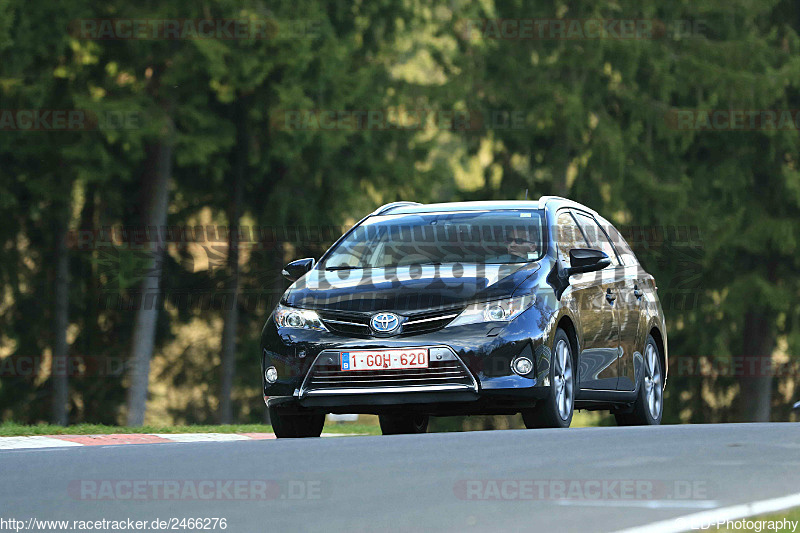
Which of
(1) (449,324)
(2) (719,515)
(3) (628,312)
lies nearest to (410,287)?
(1) (449,324)

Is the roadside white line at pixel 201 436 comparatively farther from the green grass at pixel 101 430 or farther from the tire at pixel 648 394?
the tire at pixel 648 394

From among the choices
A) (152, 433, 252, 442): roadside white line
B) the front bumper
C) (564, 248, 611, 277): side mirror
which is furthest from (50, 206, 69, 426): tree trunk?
the front bumper

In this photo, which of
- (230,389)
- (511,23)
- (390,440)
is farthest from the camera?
(511,23)

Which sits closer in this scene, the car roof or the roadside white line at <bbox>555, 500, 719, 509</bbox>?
the roadside white line at <bbox>555, 500, 719, 509</bbox>

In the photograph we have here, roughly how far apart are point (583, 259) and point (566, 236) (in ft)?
2.55

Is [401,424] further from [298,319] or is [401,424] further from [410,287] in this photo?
[410,287]

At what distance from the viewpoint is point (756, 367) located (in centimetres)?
3469

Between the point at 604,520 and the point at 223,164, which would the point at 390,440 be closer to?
the point at 604,520

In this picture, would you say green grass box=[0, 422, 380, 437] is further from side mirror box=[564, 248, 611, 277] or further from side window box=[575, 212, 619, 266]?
side mirror box=[564, 248, 611, 277]

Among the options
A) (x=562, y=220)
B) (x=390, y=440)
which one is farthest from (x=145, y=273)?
(x=390, y=440)

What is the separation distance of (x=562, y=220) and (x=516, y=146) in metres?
22.1

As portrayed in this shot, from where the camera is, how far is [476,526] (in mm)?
6793

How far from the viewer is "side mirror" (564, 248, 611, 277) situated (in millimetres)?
12375

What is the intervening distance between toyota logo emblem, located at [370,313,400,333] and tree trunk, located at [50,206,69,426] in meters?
20.4
